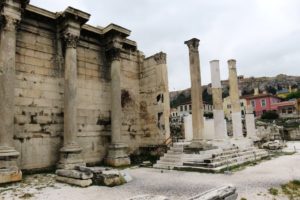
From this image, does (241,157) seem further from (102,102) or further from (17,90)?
(17,90)

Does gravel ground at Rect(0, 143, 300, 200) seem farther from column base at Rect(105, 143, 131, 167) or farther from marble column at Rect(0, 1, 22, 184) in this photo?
column base at Rect(105, 143, 131, 167)

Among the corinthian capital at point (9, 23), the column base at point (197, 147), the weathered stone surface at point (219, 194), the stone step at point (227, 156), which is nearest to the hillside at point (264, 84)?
the stone step at point (227, 156)

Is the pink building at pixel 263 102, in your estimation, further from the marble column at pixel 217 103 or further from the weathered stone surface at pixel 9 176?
the weathered stone surface at pixel 9 176

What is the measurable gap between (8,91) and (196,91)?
7500mm

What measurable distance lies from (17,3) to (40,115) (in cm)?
408

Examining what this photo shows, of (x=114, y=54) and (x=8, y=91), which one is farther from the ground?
(x=114, y=54)

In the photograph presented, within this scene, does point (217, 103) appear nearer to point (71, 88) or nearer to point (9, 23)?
point (71, 88)

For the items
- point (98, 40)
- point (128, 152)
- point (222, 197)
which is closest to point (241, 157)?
point (128, 152)

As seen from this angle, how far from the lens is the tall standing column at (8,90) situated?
315 inches

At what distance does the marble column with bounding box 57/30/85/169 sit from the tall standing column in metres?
1.80

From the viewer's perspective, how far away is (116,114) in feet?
39.3

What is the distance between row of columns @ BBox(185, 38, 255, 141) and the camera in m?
11.6

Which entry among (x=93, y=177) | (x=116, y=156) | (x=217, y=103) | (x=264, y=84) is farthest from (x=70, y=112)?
(x=264, y=84)

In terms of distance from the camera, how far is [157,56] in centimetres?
1334
